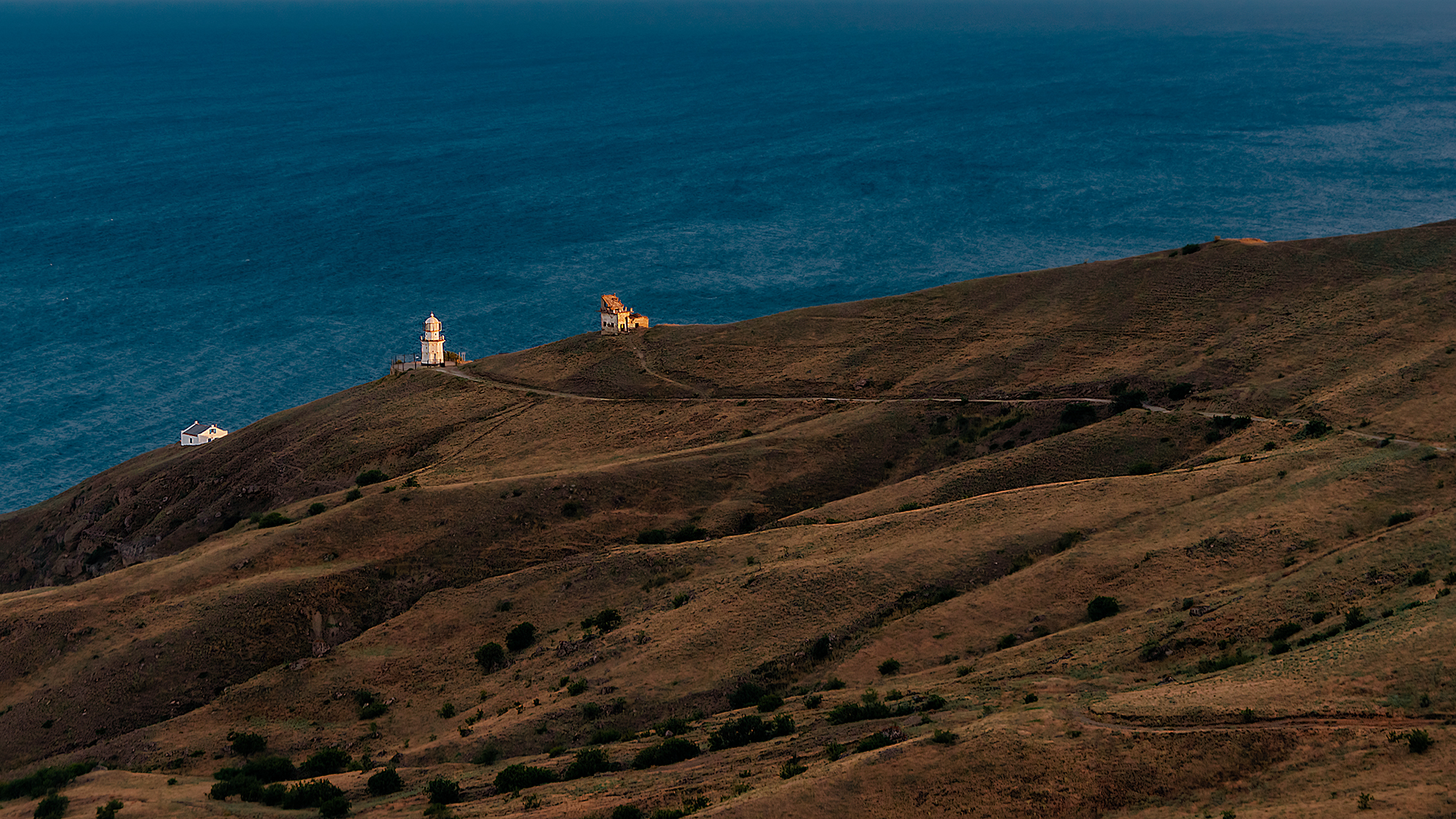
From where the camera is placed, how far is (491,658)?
5662 centimetres

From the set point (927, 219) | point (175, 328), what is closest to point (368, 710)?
point (175, 328)

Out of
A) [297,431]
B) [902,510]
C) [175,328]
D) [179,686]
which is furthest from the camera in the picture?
[175,328]

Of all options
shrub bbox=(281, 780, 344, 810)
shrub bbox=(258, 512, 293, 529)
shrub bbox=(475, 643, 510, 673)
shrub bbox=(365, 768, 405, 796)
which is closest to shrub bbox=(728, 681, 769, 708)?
shrub bbox=(365, 768, 405, 796)

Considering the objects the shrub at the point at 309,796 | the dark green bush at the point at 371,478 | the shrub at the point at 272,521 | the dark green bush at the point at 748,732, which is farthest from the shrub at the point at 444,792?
the dark green bush at the point at 371,478

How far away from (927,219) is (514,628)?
6011 inches

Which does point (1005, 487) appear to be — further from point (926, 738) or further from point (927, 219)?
point (927, 219)

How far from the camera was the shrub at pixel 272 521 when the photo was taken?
7306cm

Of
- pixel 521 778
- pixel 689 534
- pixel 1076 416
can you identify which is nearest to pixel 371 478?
pixel 689 534

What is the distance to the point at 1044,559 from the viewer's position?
5512cm

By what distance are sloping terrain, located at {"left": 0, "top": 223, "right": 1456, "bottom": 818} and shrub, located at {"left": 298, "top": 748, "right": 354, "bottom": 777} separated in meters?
1.24

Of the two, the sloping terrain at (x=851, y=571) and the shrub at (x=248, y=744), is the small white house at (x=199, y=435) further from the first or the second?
the shrub at (x=248, y=744)

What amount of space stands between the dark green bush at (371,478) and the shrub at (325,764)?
3342cm

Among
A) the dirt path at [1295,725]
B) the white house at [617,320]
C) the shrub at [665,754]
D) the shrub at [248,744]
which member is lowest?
the shrub at [248,744]

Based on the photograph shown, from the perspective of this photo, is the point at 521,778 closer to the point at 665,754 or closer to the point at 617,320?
the point at 665,754
